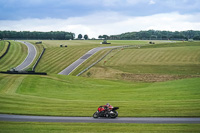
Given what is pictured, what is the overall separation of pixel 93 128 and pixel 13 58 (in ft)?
260

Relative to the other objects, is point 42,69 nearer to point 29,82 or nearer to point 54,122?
point 29,82

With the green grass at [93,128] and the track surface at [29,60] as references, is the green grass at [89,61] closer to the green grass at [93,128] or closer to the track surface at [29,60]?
the track surface at [29,60]

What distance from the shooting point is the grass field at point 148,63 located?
6806 cm

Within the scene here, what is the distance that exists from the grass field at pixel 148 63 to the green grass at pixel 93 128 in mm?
41434

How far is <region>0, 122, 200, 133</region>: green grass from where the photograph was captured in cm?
2261

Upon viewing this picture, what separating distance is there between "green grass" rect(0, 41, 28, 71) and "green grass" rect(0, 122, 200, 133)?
5976cm

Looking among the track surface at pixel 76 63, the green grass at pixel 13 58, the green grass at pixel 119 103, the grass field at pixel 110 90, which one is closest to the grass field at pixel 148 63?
the grass field at pixel 110 90

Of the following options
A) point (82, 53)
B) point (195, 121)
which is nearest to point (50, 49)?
point (82, 53)

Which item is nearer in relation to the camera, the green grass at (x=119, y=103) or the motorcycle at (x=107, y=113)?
the motorcycle at (x=107, y=113)

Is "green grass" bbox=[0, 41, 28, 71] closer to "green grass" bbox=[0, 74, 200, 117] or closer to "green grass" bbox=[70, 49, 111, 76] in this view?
"green grass" bbox=[70, 49, 111, 76]

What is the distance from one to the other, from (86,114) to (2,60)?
73.0 metres

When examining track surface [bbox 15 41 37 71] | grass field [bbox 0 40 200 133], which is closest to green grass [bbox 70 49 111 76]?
grass field [bbox 0 40 200 133]

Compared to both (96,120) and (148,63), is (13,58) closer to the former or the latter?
(148,63)

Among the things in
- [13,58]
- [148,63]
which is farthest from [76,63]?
[13,58]
